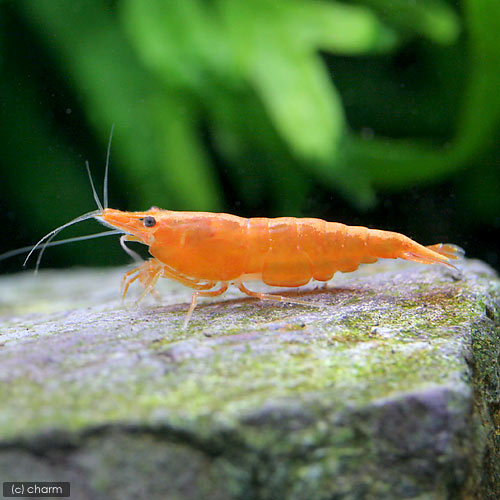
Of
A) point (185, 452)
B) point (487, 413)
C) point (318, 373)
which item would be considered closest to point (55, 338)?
point (185, 452)

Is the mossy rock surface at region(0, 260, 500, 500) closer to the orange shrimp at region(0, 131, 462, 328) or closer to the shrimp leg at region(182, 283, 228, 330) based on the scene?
the shrimp leg at region(182, 283, 228, 330)

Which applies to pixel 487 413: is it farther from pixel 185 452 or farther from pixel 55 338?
pixel 55 338

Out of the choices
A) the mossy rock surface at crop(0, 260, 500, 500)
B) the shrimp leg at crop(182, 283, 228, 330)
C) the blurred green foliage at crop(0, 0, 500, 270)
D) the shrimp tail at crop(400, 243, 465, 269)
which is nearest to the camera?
the mossy rock surface at crop(0, 260, 500, 500)

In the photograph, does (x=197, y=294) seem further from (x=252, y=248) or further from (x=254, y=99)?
(x=254, y=99)

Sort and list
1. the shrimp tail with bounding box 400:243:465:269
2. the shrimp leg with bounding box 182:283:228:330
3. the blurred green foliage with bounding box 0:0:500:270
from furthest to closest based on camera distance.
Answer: the blurred green foliage with bounding box 0:0:500:270 < the shrimp tail with bounding box 400:243:465:269 < the shrimp leg with bounding box 182:283:228:330

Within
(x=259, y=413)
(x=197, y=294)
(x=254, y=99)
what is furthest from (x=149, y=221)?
(x=254, y=99)

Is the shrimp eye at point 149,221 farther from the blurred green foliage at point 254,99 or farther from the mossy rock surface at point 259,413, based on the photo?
the blurred green foliage at point 254,99

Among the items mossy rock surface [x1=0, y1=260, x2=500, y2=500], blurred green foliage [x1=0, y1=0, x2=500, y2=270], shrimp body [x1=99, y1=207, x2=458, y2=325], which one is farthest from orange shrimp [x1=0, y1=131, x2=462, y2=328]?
blurred green foliage [x1=0, y1=0, x2=500, y2=270]

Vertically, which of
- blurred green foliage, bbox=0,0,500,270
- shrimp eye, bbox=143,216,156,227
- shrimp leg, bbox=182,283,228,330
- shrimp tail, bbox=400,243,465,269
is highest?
blurred green foliage, bbox=0,0,500,270
